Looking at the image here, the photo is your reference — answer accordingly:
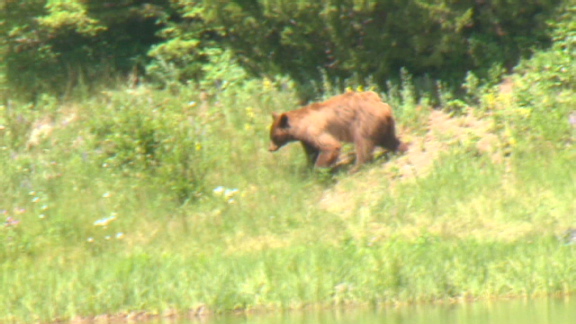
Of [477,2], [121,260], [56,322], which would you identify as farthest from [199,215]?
[477,2]

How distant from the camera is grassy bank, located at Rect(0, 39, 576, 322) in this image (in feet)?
34.3

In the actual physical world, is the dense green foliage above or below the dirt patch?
above

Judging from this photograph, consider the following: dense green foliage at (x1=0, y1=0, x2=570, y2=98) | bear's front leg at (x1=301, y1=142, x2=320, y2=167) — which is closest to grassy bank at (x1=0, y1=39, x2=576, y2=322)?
bear's front leg at (x1=301, y1=142, x2=320, y2=167)

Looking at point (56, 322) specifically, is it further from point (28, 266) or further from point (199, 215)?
point (199, 215)

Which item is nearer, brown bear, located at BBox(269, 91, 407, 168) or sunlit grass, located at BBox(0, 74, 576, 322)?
sunlit grass, located at BBox(0, 74, 576, 322)

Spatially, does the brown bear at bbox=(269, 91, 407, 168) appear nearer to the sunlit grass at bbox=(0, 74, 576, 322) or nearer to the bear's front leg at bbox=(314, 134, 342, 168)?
the bear's front leg at bbox=(314, 134, 342, 168)

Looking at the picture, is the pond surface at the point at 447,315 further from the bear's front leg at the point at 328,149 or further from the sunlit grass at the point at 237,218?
the bear's front leg at the point at 328,149

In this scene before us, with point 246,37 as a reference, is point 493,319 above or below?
below

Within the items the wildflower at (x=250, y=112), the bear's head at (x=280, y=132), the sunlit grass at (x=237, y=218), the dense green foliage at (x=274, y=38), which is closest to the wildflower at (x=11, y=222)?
the sunlit grass at (x=237, y=218)

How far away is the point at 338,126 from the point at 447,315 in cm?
589

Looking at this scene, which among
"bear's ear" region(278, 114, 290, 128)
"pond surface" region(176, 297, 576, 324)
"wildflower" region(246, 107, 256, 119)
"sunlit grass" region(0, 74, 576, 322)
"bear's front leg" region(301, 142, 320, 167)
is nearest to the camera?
"pond surface" region(176, 297, 576, 324)

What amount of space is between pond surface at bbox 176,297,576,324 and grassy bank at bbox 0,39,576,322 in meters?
0.27

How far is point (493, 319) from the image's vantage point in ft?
28.8

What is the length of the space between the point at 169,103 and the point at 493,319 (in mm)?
9462
